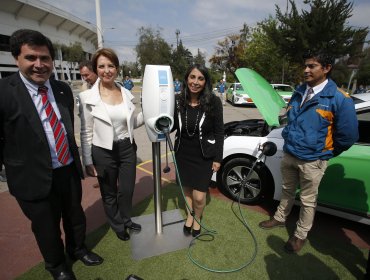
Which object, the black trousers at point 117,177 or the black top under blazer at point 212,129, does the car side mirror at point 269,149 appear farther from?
the black trousers at point 117,177

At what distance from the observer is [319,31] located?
16906mm

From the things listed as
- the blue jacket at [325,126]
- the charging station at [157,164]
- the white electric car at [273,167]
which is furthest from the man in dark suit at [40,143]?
the blue jacket at [325,126]

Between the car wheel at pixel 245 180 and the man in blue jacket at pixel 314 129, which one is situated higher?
the man in blue jacket at pixel 314 129

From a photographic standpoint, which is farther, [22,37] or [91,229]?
[91,229]

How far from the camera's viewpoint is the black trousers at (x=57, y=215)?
1.90m

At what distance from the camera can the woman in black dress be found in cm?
229

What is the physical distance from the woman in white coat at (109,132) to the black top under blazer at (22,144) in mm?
487

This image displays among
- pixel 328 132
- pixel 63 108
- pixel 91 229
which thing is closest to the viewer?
pixel 63 108

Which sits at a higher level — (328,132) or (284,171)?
(328,132)

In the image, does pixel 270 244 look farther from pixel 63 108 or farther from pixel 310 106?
pixel 63 108

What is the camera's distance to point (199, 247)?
258 centimetres

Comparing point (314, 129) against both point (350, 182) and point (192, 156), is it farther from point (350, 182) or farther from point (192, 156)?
point (192, 156)

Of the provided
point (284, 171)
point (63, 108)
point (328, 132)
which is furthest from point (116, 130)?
point (328, 132)

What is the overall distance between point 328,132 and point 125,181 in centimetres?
Answer: 197
